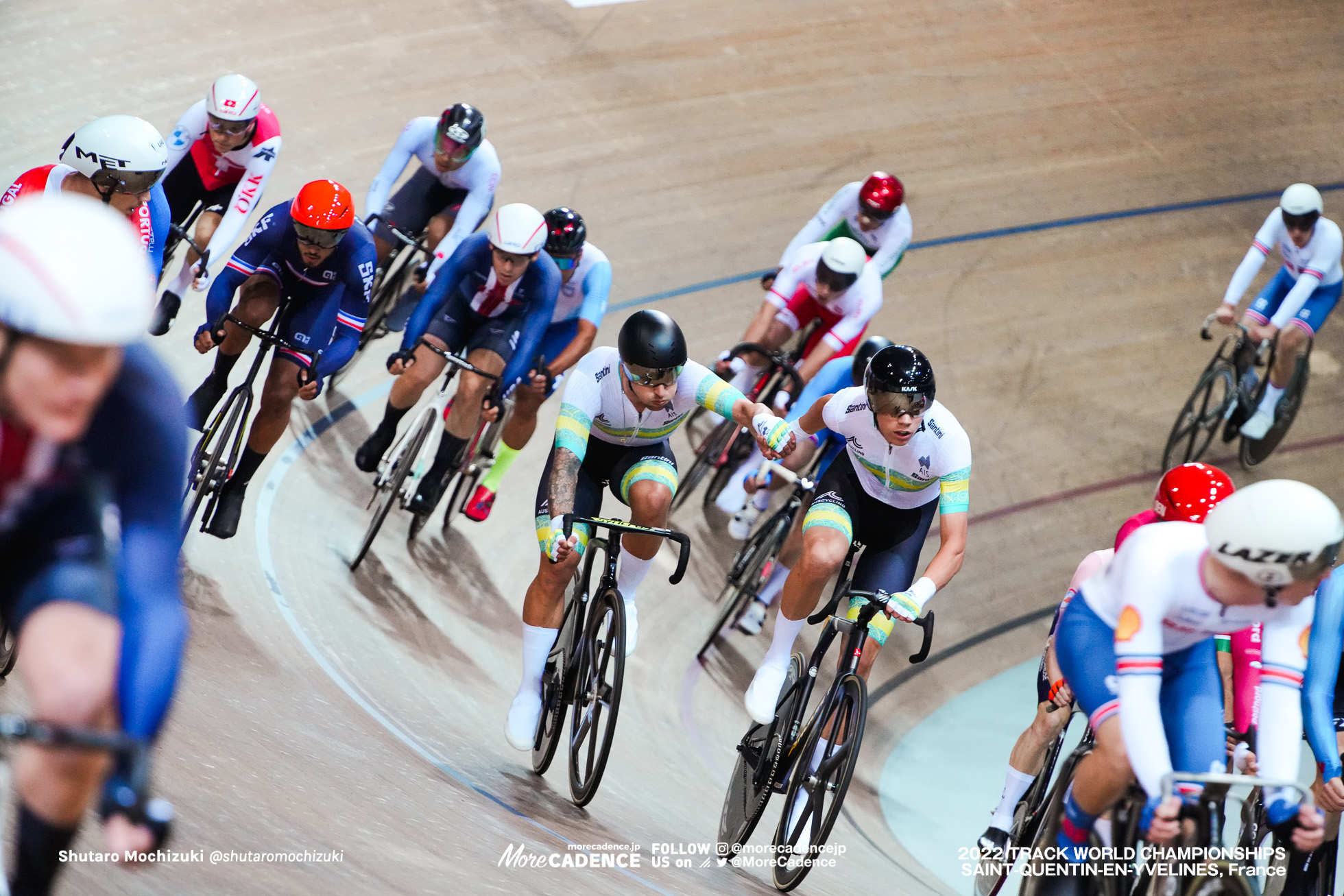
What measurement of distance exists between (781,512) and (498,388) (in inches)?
54.0

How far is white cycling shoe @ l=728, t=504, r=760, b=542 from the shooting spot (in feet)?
22.0

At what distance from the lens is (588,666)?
4195 millimetres

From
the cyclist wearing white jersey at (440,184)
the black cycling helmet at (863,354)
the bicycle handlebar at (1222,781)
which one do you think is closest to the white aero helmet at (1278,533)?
the bicycle handlebar at (1222,781)

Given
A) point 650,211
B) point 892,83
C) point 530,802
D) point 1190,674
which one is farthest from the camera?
point 892,83

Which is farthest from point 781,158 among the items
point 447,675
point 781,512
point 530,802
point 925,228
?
point 530,802

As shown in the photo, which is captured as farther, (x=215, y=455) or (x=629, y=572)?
(x=215, y=455)

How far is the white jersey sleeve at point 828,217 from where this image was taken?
7262 millimetres

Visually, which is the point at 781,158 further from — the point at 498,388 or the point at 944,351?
the point at 498,388

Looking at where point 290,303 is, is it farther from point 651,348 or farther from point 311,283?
point 651,348

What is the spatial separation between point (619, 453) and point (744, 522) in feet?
7.89

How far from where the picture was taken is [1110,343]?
919cm

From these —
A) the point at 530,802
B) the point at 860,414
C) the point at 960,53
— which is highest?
the point at 860,414

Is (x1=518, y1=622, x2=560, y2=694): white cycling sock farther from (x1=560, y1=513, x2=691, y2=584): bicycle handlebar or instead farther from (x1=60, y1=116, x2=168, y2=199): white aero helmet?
(x1=60, y1=116, x2=168, y2=199): white aero helmet

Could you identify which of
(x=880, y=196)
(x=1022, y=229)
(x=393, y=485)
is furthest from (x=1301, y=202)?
(x=393, y=485)
